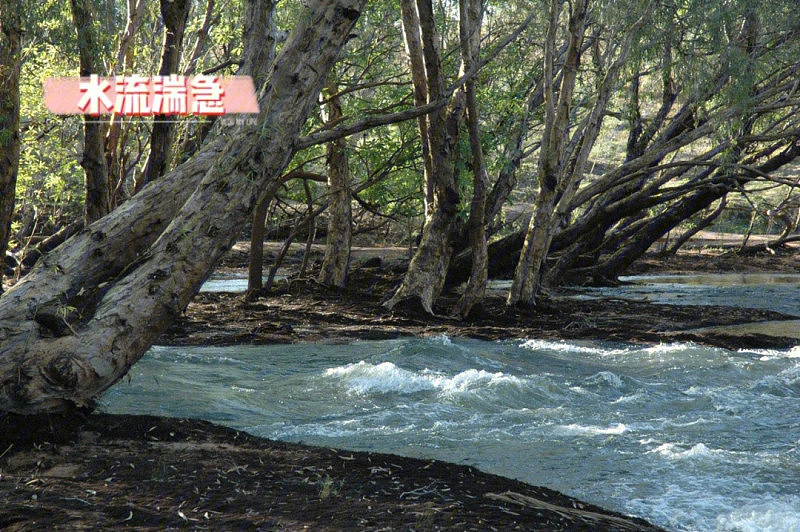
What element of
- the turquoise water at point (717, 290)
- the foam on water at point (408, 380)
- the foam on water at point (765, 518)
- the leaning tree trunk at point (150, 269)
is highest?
the leaning tree trunk at point (150, 269)

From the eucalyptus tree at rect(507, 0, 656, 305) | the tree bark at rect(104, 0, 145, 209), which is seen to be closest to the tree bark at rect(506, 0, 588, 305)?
the eucalyptus tree at rect(507, 0, 656, 305)

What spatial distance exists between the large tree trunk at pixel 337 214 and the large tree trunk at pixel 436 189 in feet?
7.54

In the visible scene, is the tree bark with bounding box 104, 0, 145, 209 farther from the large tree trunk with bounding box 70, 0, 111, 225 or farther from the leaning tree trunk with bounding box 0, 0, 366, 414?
the leaning tree trunk with bounding box 0, 0, 366, 414

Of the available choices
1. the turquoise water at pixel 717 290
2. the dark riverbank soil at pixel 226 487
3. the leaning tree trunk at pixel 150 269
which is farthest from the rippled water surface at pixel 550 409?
the turquoise water at pixel 717 290

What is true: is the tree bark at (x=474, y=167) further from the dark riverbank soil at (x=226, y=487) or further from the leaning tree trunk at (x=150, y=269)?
the dark riverbank soil at (x=226, y=487)

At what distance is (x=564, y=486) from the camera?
16.2ft

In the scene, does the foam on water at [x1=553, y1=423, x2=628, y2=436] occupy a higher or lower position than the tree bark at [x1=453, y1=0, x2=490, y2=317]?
lower

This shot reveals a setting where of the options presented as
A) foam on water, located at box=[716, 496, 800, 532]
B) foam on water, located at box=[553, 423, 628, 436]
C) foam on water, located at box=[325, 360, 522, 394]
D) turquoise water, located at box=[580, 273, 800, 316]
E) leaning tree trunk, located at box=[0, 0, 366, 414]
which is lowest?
foam on water, located at box=[716, 496, 800, 532]

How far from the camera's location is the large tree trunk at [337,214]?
46.4 ft

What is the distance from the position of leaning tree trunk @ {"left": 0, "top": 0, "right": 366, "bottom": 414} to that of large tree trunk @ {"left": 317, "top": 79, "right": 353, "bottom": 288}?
8042mm

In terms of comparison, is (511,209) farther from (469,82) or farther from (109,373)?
(109,373)

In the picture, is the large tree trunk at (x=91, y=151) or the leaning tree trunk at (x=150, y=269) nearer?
the leaning tree trunk at (x=150, y=269)

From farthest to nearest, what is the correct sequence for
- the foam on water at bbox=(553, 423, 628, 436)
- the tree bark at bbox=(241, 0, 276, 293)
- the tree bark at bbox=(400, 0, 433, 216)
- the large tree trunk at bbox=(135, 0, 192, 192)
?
the tree bark at bbox=(400, 0, 433, 216) → the tree bark at bbox=(241, 0, 276, 293) → the large tree trunk at bbox=(135, 0, 192, 192) → the foam on water at bbox=(553, 423, 628, 436)

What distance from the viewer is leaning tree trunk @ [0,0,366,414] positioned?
491 cm
